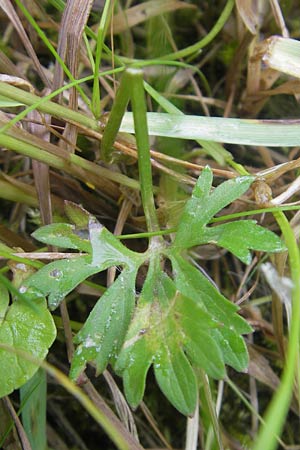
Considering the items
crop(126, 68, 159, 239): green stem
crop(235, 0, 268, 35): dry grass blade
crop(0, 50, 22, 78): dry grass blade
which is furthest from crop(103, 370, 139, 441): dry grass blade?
crop(235, 0, 268, 35): dry grass blade

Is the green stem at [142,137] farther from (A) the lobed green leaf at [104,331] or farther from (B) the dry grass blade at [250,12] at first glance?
(B) the dry grass blade at [250,12]

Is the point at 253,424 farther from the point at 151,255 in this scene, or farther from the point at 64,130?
the point at 64,130

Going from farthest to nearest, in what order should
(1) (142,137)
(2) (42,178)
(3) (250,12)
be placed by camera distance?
(3) (250,12)
(2) (42,178)
(1) (142,137)

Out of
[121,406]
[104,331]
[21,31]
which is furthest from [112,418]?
[21,31]

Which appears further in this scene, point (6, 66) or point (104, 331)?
point (6, 66)

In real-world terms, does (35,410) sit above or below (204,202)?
below

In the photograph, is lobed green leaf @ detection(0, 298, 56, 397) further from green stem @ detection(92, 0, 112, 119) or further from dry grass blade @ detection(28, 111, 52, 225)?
green stem @ detection(92, 0, 112, 119)

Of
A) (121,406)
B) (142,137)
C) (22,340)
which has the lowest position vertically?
(121,406)

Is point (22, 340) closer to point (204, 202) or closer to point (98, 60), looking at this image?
point (204, 202)

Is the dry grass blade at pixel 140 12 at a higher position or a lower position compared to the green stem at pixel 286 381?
higher

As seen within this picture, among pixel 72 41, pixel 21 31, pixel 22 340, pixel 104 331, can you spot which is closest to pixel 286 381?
pixel 104 331

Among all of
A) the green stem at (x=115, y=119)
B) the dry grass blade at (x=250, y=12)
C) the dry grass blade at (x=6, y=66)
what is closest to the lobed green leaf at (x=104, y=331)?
the green stem at (x=115, y=119)

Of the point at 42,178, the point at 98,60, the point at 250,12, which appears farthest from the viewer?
the point at 250,12
